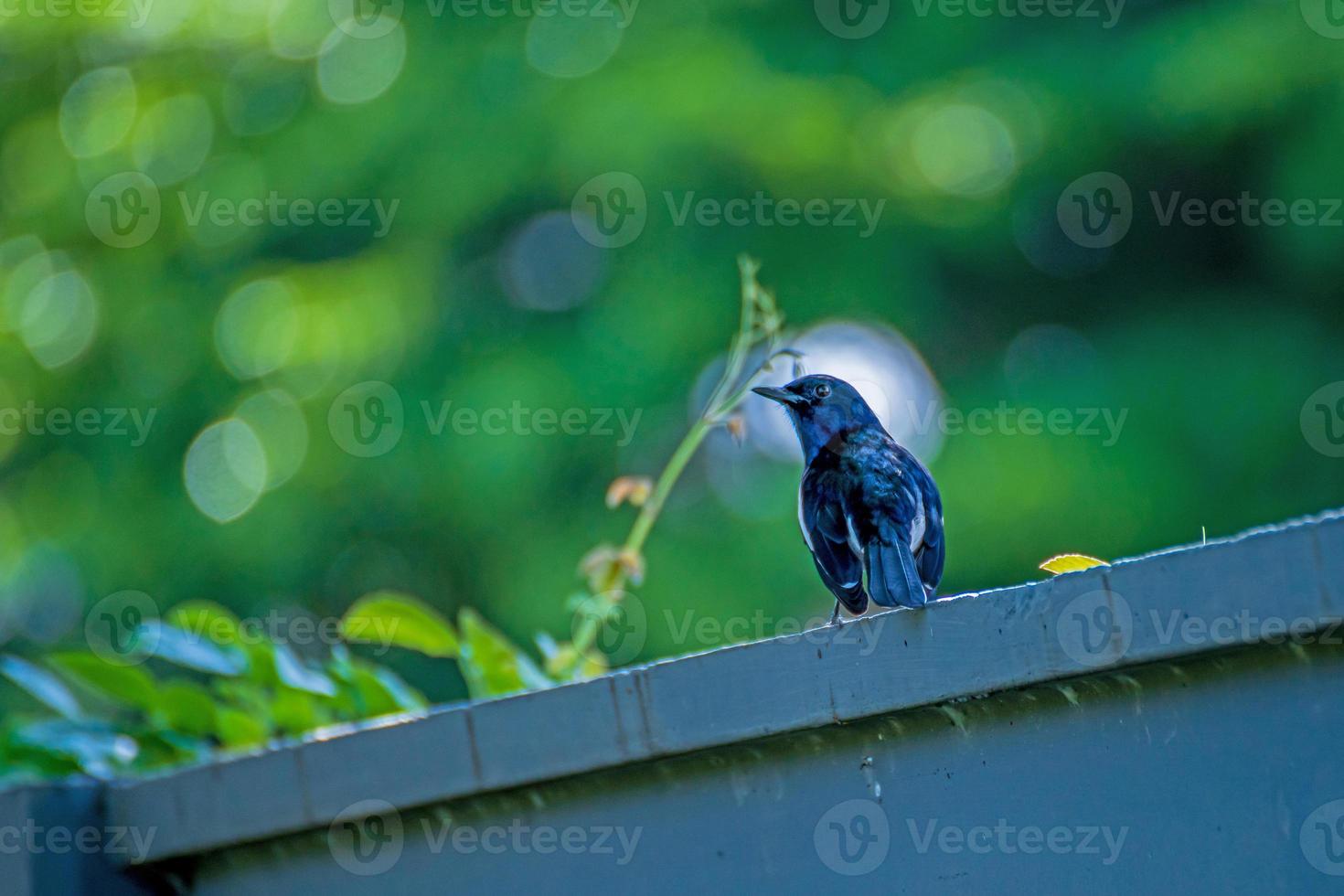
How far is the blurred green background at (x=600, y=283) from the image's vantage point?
21.8 feet

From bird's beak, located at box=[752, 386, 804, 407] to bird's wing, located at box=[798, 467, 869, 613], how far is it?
123mm

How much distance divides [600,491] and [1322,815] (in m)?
6.20

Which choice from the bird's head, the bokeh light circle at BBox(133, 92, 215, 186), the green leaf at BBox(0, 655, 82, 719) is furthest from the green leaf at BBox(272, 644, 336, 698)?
the bokeh light circle at BBox(133, 92, 215, 186)

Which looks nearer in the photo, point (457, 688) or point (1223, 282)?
point (1223, 282)

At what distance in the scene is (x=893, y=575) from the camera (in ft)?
6.55

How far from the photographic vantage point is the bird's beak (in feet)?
7.75

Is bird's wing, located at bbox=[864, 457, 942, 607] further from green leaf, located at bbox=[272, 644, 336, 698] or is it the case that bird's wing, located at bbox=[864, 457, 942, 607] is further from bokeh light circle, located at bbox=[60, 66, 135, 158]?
bokeh light circle, located at bbox=[60, 66, 135, 158]

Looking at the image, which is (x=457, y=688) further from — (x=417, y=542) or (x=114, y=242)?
(x=114, y=242)

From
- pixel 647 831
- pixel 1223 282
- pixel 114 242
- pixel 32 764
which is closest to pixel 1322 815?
pixel 647 831

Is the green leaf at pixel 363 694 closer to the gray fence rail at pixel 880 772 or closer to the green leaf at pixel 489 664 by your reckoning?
the green leaf at pixel 489 664

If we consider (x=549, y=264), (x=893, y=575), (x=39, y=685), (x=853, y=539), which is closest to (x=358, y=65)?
(x=549, y=264)

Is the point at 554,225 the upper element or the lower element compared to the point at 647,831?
upper

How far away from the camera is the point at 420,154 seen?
7609 mm

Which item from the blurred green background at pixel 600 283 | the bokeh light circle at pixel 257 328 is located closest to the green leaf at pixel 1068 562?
the blurred green background at pixel 600 283
